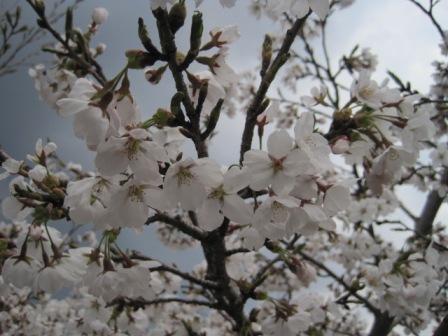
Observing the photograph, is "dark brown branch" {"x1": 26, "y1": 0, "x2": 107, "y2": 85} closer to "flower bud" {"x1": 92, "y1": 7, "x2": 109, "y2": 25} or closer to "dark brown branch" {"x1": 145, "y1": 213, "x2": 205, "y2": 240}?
"flower bud" {"x1": 92, "y1": 7, "x2": 109, "y2": 25}

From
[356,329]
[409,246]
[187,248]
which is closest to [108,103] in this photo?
[409,246]

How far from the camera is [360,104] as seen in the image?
A: 1688 millimetres

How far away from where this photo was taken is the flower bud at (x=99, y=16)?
3.47 m

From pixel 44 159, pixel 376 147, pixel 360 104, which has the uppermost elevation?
pixel 44 159

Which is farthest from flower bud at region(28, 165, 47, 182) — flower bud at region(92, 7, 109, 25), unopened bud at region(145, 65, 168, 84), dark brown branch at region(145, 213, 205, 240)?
flower bud at region(92, 7, 109, 25)

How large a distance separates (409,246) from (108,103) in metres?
3.98

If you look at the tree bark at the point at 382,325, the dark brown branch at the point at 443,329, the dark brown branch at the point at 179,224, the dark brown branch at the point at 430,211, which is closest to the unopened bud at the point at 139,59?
the dark brown branch at the point at 179,224

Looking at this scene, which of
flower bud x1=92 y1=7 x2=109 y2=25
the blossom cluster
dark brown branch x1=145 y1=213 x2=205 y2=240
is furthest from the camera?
flower bud x1=92 y1=7 x2=109 y2=25

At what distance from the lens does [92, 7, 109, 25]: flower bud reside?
137 inches

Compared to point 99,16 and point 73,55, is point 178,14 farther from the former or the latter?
point 99,16

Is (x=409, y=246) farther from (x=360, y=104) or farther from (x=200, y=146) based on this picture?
(x=200, y=146)

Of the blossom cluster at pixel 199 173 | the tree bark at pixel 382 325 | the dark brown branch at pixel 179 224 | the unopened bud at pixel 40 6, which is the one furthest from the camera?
the tree bark at pixel 382 325

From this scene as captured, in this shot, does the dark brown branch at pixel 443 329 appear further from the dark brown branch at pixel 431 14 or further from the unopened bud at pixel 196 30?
the dark brown branch at pixel 431 14

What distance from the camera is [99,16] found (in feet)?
11.4
